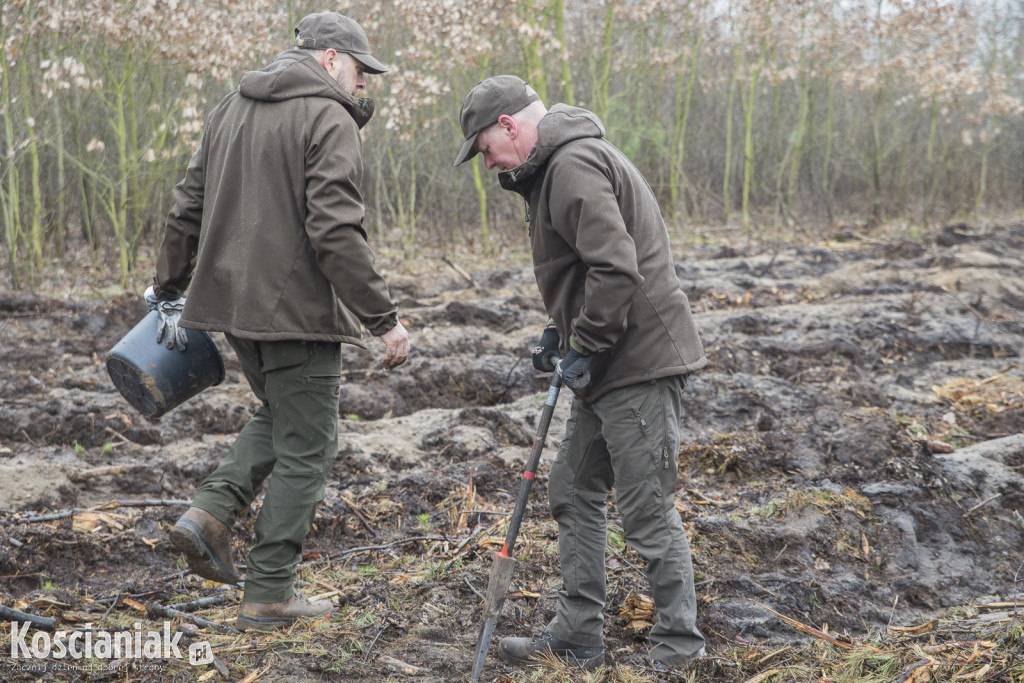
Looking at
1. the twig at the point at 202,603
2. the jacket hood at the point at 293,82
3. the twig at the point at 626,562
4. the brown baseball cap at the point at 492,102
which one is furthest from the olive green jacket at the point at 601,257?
the twig at the point at 202,603

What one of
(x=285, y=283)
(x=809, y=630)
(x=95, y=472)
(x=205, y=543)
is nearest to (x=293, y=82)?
(x=285, y=283)

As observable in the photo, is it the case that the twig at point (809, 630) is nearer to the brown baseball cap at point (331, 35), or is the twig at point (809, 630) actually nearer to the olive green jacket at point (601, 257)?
the olive green jacket at point (601, 257)

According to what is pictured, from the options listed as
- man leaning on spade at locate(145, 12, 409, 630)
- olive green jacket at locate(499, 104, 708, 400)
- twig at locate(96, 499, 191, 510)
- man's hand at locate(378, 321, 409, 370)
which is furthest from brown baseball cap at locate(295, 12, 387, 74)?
twig at locate(96, 499, 191, 510)

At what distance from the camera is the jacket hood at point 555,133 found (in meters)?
2.81

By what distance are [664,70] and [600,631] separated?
51.2 ft

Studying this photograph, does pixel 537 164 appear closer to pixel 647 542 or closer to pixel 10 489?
pixel 647 542

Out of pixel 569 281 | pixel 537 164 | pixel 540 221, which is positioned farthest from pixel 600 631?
pixel 537 164

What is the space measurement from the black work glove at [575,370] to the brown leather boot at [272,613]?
1497 mm

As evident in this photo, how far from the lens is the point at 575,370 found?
2.83 m

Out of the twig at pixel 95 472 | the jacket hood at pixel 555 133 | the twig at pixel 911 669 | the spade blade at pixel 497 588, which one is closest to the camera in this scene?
the twig at pixel 911 669

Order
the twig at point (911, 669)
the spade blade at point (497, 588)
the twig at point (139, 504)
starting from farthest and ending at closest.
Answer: the twig at point (139, 504) → the spade blade at point (497, 588) → the twig at point (911, 669)

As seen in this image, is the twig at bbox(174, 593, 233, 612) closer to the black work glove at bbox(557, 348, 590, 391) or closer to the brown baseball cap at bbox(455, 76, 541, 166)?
the black work glove at bbox(557, 348, 590, 391)

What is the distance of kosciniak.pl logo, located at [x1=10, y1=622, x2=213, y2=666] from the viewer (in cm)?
286

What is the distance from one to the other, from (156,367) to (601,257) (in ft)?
6.47
